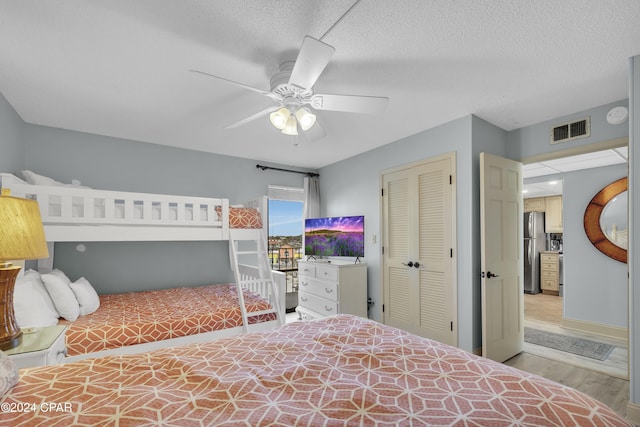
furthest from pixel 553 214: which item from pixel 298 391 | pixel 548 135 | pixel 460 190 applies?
pixel 298 391

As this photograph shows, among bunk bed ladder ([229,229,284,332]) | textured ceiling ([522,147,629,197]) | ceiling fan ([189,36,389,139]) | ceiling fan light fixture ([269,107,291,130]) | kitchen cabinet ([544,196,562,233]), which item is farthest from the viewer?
kitchen cabinet ([544,196,562,233])

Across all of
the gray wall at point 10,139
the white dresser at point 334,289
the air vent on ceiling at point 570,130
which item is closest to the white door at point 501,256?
the air vent on ceiling at point 570,130

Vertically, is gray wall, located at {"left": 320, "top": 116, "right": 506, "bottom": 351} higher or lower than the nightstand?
higher

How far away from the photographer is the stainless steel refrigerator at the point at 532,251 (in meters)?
6.09

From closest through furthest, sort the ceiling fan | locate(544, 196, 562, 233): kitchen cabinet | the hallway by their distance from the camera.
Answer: the ceiling fan, the hallway, locate(544, 196, 562, 233): kitchen cabinet

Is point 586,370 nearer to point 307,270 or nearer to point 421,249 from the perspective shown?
point 421,249

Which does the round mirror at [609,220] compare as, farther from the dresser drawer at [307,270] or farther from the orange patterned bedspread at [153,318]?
the orange patterned bedspread at [153,318]

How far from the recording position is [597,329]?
3568mm

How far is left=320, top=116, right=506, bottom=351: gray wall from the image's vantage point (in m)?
2.84

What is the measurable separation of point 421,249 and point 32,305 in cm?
331

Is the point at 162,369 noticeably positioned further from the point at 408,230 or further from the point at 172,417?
the point at 408,230

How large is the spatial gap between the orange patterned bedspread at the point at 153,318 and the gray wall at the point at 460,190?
1.83 m

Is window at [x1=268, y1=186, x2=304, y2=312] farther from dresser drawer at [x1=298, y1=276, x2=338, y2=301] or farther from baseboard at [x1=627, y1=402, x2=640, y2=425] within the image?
baseboard at [x1=627, y1=402, x2=640, y2=425]

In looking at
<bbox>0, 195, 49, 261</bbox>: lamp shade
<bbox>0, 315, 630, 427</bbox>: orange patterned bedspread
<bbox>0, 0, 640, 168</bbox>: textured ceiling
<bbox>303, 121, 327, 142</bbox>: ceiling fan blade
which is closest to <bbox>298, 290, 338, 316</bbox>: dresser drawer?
<bbox>303, 121, 327, 142</bbox>: ceiling fan blade
